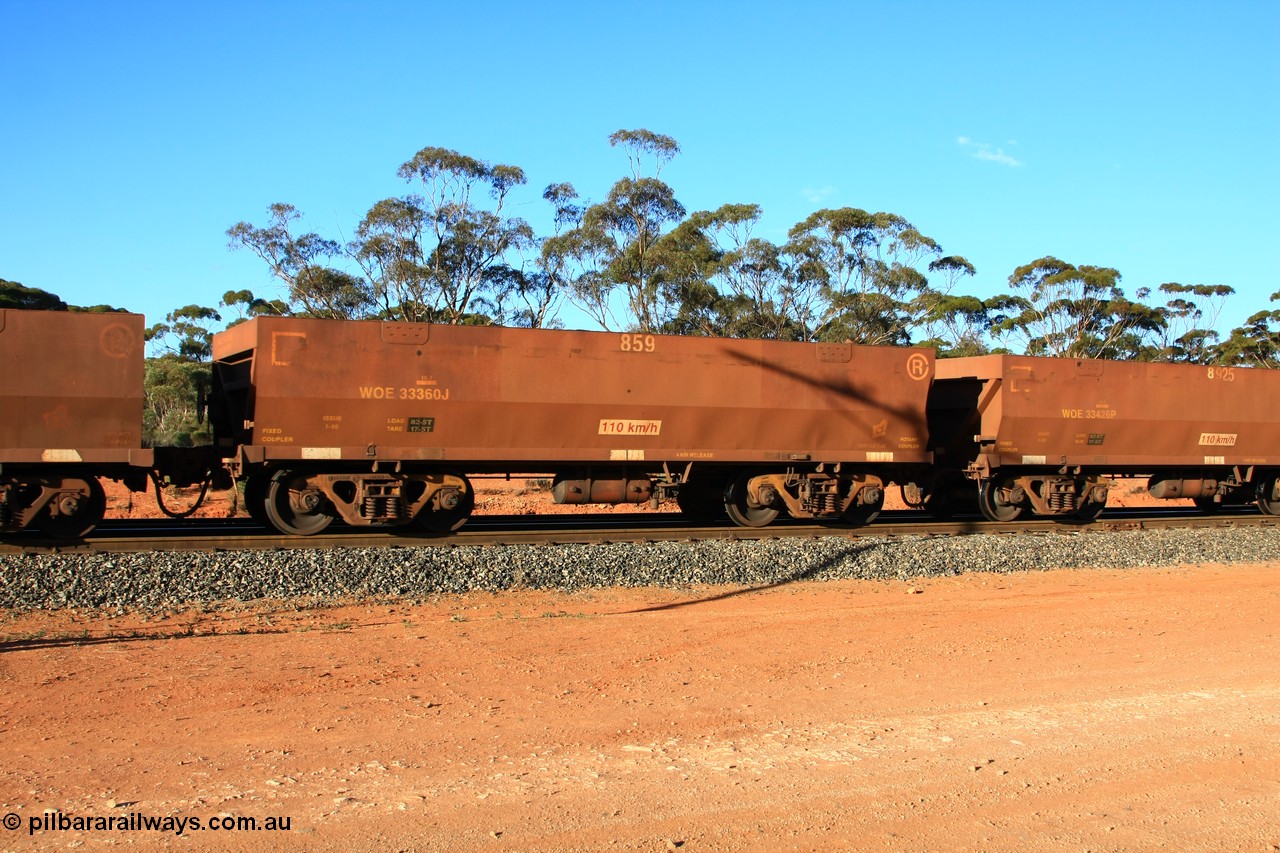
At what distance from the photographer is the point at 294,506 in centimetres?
1307

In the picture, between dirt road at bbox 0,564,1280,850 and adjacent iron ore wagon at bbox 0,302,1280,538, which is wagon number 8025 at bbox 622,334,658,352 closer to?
adjacent iron ore wagon at bbox 0,302,1280,538

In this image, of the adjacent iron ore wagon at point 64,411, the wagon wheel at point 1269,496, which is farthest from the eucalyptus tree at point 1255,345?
the adjacent iron ore wagon at point 64,411

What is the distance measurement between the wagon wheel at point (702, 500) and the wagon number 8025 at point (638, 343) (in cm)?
289

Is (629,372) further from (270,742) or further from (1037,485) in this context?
(270,742)

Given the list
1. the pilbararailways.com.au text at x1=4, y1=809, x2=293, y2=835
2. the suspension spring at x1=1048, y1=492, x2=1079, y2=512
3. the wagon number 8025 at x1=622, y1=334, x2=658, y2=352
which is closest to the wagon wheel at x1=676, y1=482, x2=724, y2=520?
the wagon number 8025 at x1=622, y1=334, x2=658, y2=352

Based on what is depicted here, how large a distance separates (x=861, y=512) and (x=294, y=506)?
8323mm

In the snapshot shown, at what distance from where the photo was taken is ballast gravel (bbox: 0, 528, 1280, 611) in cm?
1016

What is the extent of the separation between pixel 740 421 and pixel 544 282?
29.9 meters

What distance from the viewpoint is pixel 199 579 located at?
1041 cm

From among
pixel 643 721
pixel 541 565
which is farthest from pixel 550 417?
pixel 643 721

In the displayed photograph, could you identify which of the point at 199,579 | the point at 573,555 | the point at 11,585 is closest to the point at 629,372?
the point at 573,555

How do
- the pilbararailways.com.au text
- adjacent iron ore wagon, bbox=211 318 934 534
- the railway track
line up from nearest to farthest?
the pilbararailways.com.au text → the railway track → adjacent iron ore wagon, bbox=211 318 934 534

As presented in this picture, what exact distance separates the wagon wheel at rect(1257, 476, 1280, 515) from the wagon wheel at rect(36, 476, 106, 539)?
19.6 metres

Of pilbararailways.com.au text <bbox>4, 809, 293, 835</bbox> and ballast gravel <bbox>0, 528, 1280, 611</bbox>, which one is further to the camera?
ballast gravel <bbox>0, 528, 1280, 611</bbox>
